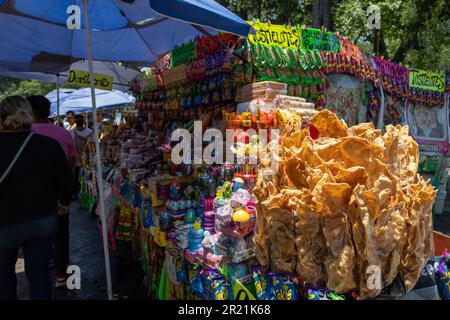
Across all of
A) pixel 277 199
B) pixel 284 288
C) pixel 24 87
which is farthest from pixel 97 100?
pixel 24 87

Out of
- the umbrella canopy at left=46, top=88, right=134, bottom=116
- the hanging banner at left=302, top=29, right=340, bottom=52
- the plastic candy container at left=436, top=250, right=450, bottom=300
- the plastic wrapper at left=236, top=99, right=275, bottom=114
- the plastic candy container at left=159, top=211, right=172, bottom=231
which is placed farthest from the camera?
the umbrella canopy at left=46, top=88, right=134, bottom=116

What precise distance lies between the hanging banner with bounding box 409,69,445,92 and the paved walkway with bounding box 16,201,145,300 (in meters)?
5.62

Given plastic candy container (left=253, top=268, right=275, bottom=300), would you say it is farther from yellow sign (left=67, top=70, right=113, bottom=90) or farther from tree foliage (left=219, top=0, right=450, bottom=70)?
tree foliage (left=219, top=0, right=450, bottom=70)

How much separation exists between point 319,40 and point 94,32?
311 cm

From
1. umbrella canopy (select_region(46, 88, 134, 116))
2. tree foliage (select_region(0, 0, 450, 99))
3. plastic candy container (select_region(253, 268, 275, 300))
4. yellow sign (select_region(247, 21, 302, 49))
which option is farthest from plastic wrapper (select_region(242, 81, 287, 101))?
umbrella canopy (select_region(46, 88, 134, 116))

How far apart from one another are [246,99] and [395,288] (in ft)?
7.78

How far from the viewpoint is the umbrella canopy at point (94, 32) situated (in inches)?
138

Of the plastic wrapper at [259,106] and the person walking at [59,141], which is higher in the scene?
the plastic wrapper at [259,106]

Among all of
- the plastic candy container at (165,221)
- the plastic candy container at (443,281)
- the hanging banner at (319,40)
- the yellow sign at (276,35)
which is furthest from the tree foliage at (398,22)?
the plastic candy container at (443,281)

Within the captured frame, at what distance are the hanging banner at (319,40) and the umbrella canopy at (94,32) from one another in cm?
140

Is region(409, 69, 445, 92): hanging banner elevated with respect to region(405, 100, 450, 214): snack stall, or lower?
elevated

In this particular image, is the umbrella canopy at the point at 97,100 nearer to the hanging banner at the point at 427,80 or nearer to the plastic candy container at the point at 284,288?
the hanging banner at the point at 427,80

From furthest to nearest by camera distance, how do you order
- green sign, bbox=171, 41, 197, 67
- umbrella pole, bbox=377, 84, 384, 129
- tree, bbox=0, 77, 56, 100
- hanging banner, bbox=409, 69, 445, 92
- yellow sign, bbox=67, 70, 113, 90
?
tree, bbox=0, 77, 56, 100 < hanging banner, bbox=409, 69, 445, 92 < umbrella pole, bbox=377, 84, 384, 129 < yellow sign, bbox=67, 70, 113, 90 < green sign, bbox=171, 41, 197, 67

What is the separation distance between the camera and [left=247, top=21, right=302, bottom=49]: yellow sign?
3807 mm
